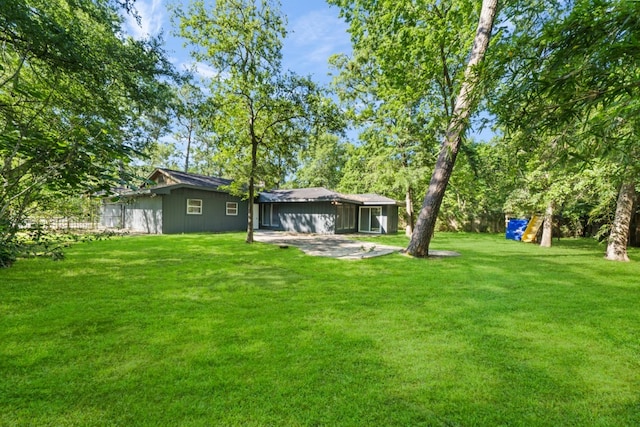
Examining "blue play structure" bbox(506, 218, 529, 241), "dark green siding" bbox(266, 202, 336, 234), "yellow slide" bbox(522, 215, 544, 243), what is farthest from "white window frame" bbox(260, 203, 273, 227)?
"yellow slide" bbox(522, 215, 544, 243)

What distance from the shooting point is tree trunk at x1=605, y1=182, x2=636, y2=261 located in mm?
8547

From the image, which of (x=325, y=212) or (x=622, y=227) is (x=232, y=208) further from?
(x=622, y=227)

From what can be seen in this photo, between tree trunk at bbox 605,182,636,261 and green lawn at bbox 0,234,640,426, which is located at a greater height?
tree trunk at bbox 605,182,636,261

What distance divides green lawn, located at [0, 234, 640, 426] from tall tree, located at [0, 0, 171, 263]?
4.09 feet

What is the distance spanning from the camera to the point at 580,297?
4.59 meters

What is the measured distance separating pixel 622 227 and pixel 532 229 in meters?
6.17

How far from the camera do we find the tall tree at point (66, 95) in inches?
101

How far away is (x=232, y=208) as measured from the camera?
55.4ft

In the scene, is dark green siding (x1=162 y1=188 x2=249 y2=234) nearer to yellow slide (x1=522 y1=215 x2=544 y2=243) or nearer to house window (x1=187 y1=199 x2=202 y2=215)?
house window (x1=187 y1=199 x2=202 y2=215)

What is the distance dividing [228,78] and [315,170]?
67.2ft

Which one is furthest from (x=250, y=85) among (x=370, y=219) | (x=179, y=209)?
(x=370, y=219)

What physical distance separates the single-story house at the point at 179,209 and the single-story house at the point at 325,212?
1.90 m

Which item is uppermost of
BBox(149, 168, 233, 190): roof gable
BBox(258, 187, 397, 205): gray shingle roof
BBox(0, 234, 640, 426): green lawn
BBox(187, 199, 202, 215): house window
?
BBox(149, 168, 233, 190): roof gable

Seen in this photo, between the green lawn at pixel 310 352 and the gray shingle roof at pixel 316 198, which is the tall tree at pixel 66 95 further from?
the gray shingle roof at pixel 316 198
